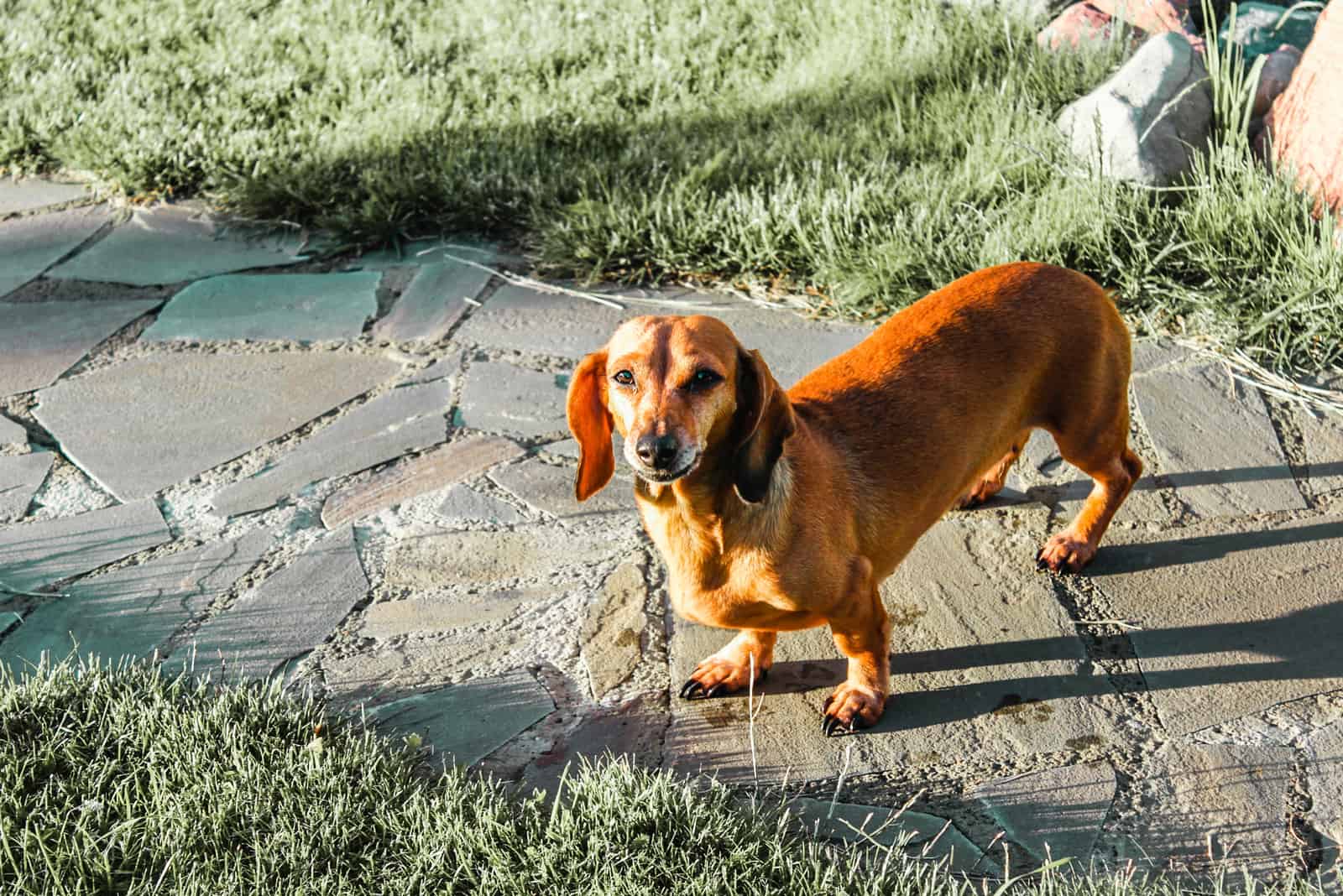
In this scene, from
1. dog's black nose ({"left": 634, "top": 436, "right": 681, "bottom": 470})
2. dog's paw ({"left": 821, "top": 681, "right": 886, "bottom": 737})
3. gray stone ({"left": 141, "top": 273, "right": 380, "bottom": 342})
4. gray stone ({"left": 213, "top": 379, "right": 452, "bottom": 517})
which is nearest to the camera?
dog's black nose ({"left": 634, "top": 436, "right": 681, "bottom": 470})

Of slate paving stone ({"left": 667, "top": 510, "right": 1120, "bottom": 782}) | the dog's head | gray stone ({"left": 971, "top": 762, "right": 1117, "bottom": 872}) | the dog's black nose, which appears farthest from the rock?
the dog's black nose

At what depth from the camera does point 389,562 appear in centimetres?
350

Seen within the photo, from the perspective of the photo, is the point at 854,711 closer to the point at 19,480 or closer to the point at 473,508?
the point at 473,508

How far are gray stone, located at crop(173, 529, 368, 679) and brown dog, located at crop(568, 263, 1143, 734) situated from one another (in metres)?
0.99

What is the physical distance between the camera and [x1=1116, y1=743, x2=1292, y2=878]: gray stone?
2.54m

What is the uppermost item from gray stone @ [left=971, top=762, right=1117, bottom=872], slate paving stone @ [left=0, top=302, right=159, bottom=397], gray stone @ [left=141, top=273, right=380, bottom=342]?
slate paving stone @ [left=0, top=302, right=159, bottom=397]

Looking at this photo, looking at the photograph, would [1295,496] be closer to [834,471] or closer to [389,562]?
[834,471]

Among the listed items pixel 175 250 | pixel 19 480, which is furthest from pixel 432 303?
pixel 19 480

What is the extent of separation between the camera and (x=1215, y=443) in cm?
381

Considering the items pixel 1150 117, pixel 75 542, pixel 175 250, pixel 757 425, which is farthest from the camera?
pixel 175 250

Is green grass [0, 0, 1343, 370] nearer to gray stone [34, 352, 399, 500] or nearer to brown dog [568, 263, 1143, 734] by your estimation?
gray stone [34, 352, 399, 500]

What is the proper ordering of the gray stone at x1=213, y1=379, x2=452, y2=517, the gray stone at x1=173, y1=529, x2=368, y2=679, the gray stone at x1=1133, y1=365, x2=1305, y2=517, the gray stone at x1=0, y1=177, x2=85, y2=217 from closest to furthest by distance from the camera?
1. the gray stone at x1=173, y1=529, x2=368, y2=679
2. the gray stone at x1=1133, y1=365, x2=1305, y2=517
3. the gray stone at x1=213, y1=379, x2=452, y2=517
4. the gray stone at x1=0, y1=177, x2=85, y2=217

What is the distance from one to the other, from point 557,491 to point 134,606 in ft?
3.93

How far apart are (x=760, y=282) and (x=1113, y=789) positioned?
2.46 meters
